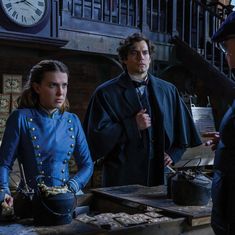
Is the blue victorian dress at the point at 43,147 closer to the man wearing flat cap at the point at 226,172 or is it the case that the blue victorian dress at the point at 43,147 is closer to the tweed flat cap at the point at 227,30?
the man wearing flat cap at the point at 226,172

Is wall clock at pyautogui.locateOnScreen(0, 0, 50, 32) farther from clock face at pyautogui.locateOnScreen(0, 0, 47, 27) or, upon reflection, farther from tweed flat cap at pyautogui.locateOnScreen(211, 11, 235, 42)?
tweed flat cap at pyautogui.locateOnScreen(211, 11, 235, 42)

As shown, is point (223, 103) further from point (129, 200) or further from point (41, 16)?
point (129, 200)

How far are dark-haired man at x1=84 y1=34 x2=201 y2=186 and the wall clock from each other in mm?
2465

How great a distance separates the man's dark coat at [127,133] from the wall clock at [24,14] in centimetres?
246

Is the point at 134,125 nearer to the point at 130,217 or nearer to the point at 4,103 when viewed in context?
the point at 130,217

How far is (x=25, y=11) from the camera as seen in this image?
496cm

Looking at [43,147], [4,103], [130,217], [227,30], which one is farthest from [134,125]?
[4,103]

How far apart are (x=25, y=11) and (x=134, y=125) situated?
283 centimetres

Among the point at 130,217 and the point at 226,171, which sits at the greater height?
the point at 226,171

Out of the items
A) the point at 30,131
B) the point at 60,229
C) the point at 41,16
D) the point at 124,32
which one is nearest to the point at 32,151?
the point at 30,131

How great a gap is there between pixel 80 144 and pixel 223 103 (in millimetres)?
4580

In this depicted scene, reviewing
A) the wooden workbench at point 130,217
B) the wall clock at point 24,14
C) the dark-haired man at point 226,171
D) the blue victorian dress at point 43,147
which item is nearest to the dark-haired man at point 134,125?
the wooden workbench at point 130,217

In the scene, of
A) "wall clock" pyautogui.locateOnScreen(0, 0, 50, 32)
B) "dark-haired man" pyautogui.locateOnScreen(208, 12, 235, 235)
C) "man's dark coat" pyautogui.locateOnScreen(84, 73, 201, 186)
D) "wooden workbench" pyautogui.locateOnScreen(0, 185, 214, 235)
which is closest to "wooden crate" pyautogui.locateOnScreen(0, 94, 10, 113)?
"wall clock" pyautogui.locateOnScreen(0, 0, 50, 32)

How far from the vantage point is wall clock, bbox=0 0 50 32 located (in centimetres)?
481
